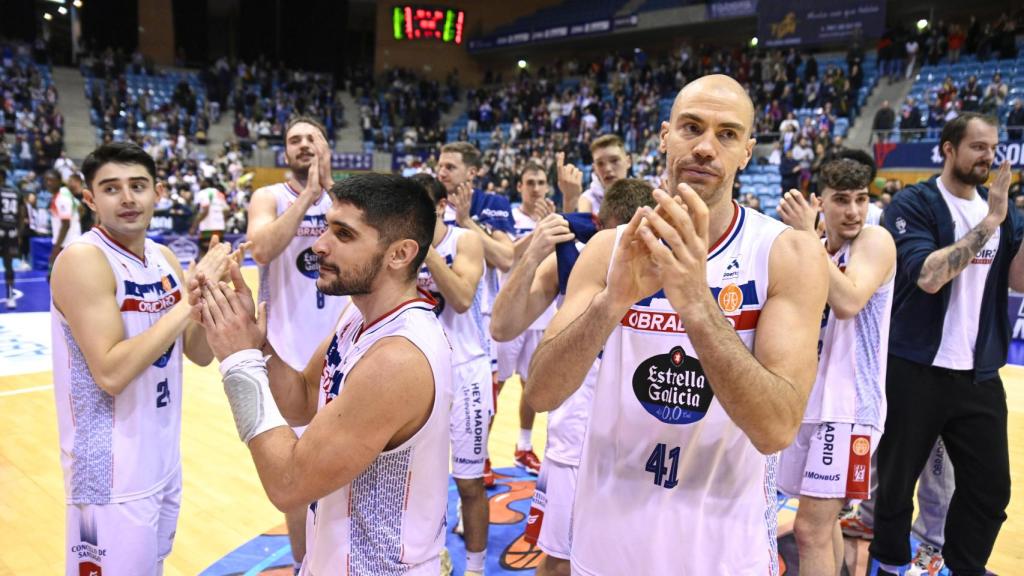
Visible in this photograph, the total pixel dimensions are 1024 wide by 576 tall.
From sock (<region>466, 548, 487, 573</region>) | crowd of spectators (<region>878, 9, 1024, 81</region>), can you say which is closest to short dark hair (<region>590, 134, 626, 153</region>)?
sock (<region>466, 548, 487, 573</region>)

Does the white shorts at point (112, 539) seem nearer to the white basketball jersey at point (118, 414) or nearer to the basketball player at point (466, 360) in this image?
the white basketball jersey at point (118, 414)

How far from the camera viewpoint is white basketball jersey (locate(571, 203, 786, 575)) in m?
2.08

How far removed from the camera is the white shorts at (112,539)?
2.77 m

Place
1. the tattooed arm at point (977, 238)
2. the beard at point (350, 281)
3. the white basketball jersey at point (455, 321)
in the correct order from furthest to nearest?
the white basketball jersey at point (455, 321) → the tattooed arm at point (977, 238) → the beard at point (350, 281)

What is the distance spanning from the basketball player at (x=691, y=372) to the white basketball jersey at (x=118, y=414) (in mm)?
1766

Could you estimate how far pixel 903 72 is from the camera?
20.3 meters

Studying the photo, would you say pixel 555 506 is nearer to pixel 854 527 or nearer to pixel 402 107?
pixel 854 527

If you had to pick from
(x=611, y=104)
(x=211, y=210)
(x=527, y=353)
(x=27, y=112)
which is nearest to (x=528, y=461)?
(x=527, y=353)

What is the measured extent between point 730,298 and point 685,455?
474mm

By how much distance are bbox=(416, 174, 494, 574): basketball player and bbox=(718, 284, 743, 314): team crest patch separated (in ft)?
6.73

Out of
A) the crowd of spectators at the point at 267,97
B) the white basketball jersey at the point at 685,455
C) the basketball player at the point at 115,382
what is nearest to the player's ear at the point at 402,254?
the white basketball jersey at the point at 685,455

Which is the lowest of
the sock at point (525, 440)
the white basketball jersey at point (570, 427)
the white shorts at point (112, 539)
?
the sock at point (525, 440)

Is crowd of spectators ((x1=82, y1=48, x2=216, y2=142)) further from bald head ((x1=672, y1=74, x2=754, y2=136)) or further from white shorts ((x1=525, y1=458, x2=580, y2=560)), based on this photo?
bald head ((x1=672, y1=74, x2=754, y2=136))

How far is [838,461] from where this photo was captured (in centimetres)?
350
